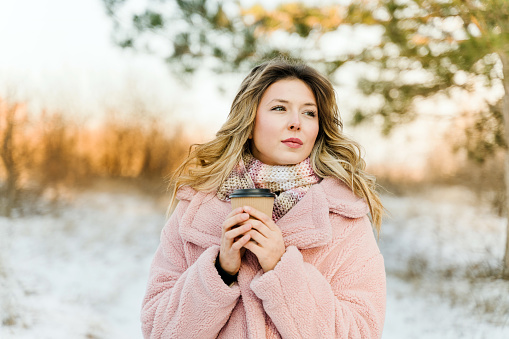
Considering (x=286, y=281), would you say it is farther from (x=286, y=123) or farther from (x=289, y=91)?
(x=289, y=91)

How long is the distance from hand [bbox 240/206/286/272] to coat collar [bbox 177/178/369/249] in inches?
5.7

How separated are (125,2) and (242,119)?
13.1 feet

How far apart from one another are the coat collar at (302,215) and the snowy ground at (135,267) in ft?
10.9

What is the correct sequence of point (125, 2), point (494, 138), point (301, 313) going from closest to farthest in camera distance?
1. point (301, 313)
2. point (125, 2)
3. point (494, 138)

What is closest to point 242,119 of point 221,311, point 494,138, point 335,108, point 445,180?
point 335,108

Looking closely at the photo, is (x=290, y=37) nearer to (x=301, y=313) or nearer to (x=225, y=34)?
(x=225, y=34)

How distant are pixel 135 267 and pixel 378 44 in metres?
4.23

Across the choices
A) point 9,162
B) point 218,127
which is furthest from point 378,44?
point 9,162

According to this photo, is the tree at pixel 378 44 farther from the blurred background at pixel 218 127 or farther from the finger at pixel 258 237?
the finger at pixel 258 237

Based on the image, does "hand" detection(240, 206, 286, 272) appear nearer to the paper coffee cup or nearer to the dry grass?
the paper coffee cup

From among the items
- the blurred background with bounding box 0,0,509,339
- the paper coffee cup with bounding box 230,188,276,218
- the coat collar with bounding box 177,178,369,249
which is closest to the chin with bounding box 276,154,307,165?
the coat collar with bounding box 177,178,369,249

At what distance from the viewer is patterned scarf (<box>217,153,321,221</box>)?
1.55 meters

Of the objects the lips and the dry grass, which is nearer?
the lips

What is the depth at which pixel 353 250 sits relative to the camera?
143cm
